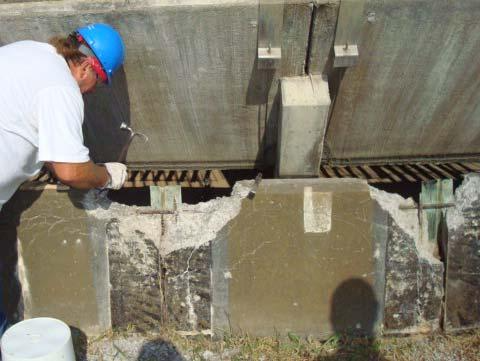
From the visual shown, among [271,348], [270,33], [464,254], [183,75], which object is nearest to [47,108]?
[183,75]

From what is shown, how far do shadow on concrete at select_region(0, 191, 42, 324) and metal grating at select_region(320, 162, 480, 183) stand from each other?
234cm

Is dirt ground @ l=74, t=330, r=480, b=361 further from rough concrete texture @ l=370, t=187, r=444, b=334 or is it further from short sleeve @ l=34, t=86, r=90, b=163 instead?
short sleeve @ l=34, t=86, r=90, b=163

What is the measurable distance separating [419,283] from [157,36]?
227 cm

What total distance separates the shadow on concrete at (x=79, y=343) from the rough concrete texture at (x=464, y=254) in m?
2.34

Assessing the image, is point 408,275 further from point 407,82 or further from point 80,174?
point 80,174

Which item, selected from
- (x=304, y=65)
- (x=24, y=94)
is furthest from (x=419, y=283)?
(x=24, y=94)

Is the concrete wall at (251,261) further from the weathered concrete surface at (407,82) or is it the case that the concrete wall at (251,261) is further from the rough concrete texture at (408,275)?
the weathered concrete surface at (407,82)

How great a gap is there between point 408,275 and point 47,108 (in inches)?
90.5

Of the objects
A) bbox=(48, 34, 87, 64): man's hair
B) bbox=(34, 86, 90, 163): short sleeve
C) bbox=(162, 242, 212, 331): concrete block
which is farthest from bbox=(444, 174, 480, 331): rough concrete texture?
bbox=(48, 34, 87, 64): man's hair

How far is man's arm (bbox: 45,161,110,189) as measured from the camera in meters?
2.19

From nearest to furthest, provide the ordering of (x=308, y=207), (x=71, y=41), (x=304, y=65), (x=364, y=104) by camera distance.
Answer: (x=71, y=41), (x=308, y=207), (x=304, y=65), (x=364, y=104)

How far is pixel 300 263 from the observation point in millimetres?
2877

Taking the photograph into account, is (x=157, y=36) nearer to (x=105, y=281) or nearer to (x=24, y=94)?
(x=24, y=94)

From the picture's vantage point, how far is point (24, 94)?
7.06ft
